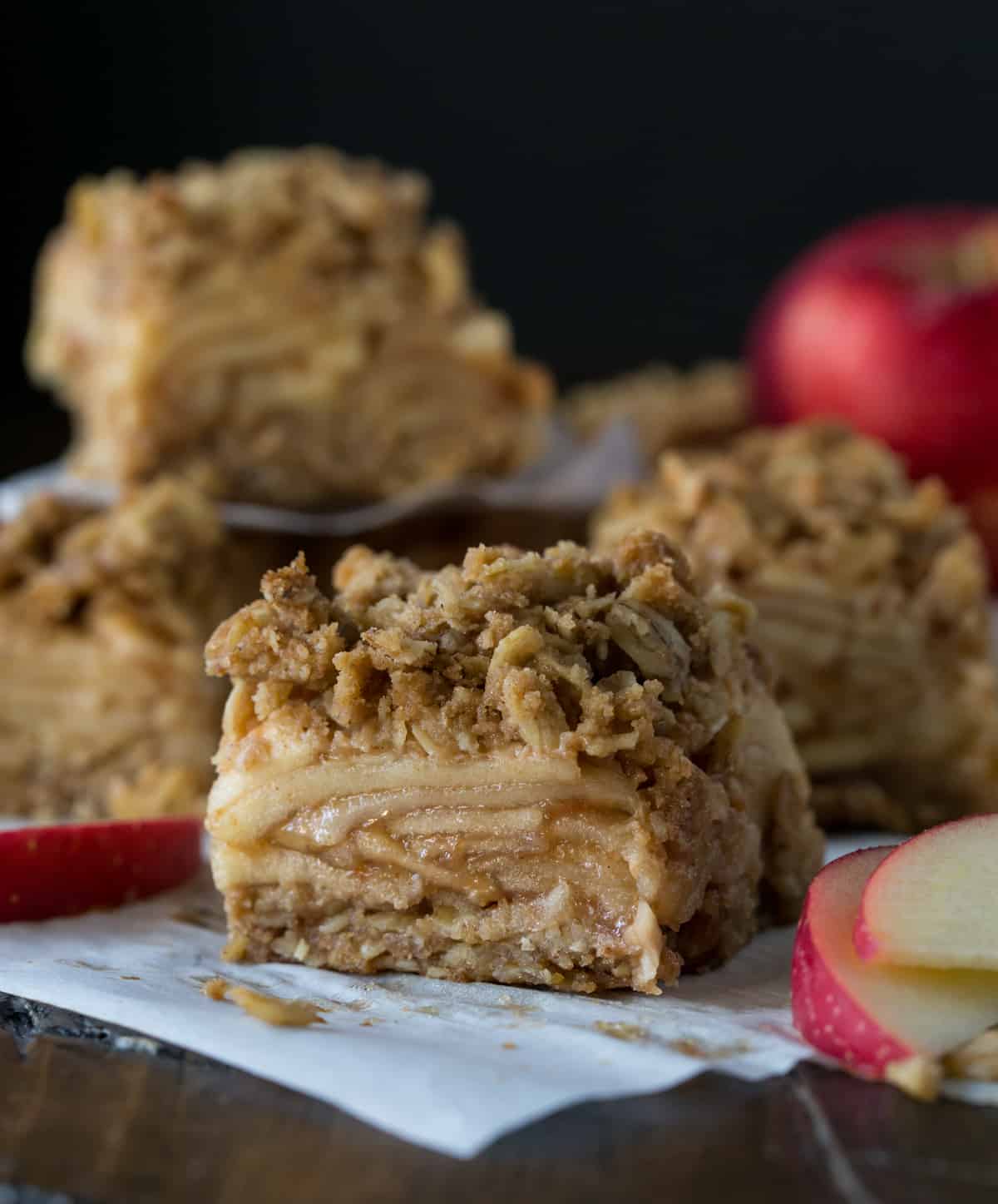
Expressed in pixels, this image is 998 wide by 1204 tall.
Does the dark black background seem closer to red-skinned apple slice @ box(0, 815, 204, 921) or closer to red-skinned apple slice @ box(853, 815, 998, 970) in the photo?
red-skinned apple slice @ box(0, 815, 204, 921)

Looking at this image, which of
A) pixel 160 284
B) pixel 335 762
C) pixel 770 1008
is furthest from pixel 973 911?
pixel 160 284

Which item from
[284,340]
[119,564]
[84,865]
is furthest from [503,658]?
[284,340]

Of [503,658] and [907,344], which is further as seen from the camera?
[907,344]

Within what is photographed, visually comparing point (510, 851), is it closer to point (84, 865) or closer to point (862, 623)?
point (84, 865)

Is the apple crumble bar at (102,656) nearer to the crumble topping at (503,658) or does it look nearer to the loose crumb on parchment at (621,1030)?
the crumble topping at (503,658)

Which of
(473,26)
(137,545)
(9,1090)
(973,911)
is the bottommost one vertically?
(9,1090)

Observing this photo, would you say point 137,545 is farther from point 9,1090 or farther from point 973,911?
point 973,911

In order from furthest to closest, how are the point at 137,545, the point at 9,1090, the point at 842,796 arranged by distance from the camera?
the point at 137,545 → the point at 842,796 → the point at 9,1090
